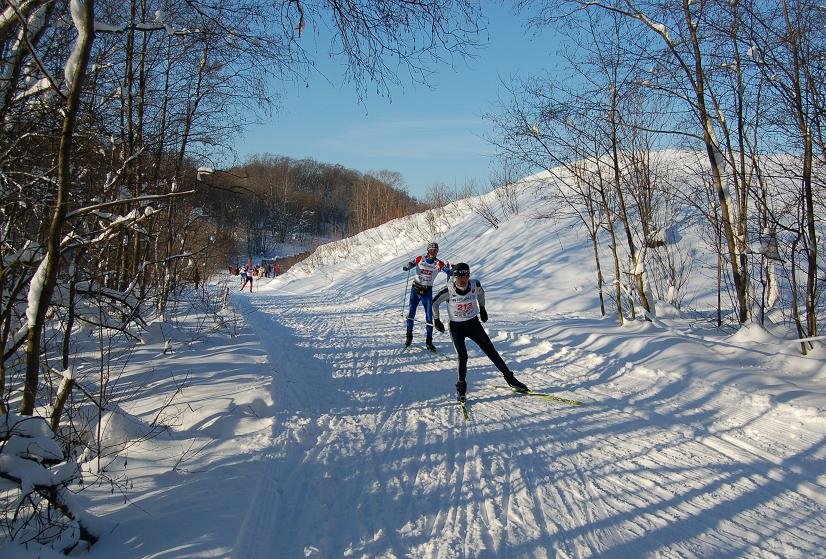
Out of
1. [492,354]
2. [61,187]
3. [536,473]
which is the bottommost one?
[536,473]

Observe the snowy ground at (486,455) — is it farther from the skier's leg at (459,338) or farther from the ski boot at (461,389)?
the skier's leg at (459,338)

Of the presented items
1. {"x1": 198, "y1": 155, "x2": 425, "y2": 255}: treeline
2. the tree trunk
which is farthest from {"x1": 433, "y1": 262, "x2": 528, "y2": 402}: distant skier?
{"x1": 198, "y1": 155, "x2": 425, "y2": 255}: treeline

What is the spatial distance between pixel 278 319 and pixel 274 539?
12932 millimetres

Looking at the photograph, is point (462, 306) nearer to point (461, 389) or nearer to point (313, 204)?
point (461, 389)

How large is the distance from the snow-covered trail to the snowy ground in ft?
0.06

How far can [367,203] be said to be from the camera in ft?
159

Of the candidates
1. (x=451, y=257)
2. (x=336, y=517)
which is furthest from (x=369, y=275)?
(x=336, y=517)

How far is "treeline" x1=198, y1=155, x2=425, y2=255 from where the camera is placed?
49.0 m

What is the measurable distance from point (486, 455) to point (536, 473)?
0.54 metres

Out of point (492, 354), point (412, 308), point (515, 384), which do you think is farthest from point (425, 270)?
point (515, 384)

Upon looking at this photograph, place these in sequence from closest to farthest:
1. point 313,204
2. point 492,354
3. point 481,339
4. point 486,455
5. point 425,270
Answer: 1. point 486,455
2. point 492,354
3. point 481,339
4. point 425,270
5. point 313,204

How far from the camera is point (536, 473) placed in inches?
169

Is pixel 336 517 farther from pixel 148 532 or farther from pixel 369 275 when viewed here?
pixel 369 275

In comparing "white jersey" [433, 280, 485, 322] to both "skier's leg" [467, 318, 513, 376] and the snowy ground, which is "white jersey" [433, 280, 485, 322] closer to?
"skier's leg" [467, 318, 513, 376]
